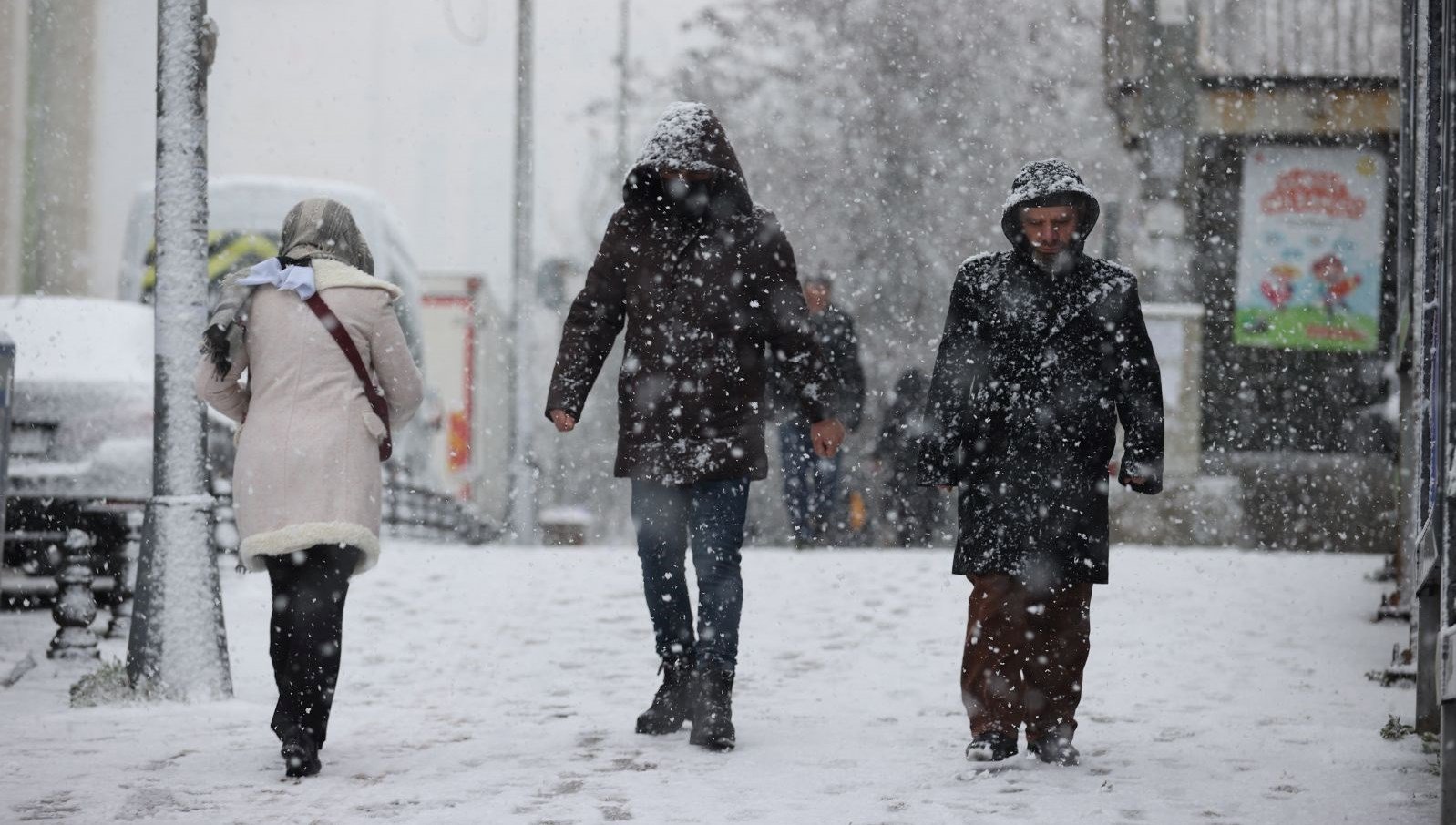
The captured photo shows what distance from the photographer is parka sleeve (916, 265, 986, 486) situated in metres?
5.63

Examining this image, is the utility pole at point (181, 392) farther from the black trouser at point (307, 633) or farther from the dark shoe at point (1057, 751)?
the dark shoe at point (1057, 751)

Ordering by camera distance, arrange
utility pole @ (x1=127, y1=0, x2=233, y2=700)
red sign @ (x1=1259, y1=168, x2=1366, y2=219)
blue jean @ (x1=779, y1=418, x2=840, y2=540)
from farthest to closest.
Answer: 1. red sign @ (x1=1259, y1=168, x2=1366, y2=219)
2. blue jean @ (x1=779, y1=418, x2=840, y2=540)
3. utility pole @ (x1=127, y1=0, x2=233, y2=700)

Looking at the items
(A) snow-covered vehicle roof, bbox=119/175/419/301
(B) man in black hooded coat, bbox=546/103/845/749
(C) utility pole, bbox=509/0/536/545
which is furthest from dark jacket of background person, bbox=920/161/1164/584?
(C) utility pole, bbox=509/0/536/545

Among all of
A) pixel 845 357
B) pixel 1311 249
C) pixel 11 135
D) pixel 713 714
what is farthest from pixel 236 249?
pixel 713 714

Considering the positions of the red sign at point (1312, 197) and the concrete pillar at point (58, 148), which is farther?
the concrete pillar at point (58, 148)

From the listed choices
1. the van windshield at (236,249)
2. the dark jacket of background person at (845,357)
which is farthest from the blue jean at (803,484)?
the van windshield at (236,249)

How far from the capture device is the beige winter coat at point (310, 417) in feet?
17.8

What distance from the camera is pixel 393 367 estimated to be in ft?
18.3

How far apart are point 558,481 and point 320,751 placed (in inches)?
1607

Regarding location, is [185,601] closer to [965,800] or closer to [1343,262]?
[965,800]

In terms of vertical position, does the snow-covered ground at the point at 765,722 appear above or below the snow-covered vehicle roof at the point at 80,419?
below

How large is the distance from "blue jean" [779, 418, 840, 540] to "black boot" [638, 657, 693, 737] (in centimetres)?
670

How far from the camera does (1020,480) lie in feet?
18.4

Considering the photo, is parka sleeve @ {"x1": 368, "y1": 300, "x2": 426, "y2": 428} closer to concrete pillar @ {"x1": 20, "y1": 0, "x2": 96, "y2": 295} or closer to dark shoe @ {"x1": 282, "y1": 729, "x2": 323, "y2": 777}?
dark shoe @ {"x1": 282, "y1": 729, "x2": 323, "y2": 777}
